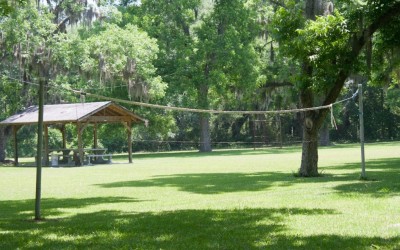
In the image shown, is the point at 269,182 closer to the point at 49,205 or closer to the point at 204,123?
the point at 49,205

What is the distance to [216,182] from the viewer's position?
64.6 feet

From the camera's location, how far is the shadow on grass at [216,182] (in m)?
17.2

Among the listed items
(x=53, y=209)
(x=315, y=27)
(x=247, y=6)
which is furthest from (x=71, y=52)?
(x=53, y=209)

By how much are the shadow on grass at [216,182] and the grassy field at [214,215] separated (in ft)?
0.13

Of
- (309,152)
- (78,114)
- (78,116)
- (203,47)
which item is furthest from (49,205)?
(203,47)

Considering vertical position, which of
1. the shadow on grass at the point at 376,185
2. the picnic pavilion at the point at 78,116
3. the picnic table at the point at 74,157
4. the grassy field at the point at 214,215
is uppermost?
the picnic pavilion at the point at 78,116

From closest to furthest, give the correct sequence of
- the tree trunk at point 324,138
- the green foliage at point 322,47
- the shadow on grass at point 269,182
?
1. the shadow on grass at point 269,182
2. the green foliage at point 322,47
3. the tree trunk at point 324,138

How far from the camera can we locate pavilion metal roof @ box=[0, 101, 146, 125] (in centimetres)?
3328

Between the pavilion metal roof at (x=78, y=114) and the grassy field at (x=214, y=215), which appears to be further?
the pavilion metal roof at (x=78, y=114)

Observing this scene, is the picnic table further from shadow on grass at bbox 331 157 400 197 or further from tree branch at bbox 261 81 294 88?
shadow on grass at bbox 331 157 400 197

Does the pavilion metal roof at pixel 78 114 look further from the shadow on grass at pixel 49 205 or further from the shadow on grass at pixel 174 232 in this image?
the shadow on grass at pixel 174 232

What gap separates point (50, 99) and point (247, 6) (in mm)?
17307

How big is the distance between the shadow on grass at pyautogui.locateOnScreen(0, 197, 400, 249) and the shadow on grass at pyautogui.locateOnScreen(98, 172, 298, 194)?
214 inches

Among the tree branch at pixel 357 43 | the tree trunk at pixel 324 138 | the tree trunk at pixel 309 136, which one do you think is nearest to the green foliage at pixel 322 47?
the tree branch at pixel 357 43
